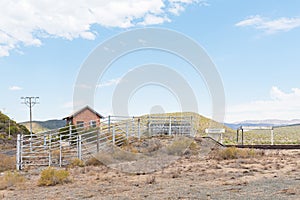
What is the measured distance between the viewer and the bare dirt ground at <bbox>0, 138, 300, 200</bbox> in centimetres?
779

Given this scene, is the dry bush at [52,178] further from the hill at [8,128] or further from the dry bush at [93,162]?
the hill at [8,128]

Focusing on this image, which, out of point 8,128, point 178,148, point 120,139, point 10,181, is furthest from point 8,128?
point 10,181

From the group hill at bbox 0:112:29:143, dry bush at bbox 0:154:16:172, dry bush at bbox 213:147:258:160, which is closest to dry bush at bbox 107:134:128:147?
dry bush at bbox 0:154:16:172

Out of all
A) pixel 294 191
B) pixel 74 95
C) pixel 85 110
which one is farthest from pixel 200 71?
pixel 85 110

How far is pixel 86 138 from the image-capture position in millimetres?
17547

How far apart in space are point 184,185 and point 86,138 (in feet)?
30.4

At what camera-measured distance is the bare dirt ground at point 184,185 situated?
7.79m

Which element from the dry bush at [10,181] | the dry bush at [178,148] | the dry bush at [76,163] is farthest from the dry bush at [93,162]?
the dry bush at [10,181]

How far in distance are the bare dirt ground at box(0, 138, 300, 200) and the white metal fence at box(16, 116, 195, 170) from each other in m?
2.87

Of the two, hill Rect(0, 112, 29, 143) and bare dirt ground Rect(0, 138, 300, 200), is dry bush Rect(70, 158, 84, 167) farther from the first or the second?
hill Rect(0, 112, 29, 143)

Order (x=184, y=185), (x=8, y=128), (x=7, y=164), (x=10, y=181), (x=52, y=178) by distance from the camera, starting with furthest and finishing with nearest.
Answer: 1. (x=8, y=128)
2. (x=7, y=164)
3. (x=10, y=181)
4. (x=52, y=178)
5. (x=184, y=185)

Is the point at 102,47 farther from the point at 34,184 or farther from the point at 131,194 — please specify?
the point at 131,194

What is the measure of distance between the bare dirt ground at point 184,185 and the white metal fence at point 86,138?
2869 mm

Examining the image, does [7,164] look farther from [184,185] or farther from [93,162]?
[184,185]
